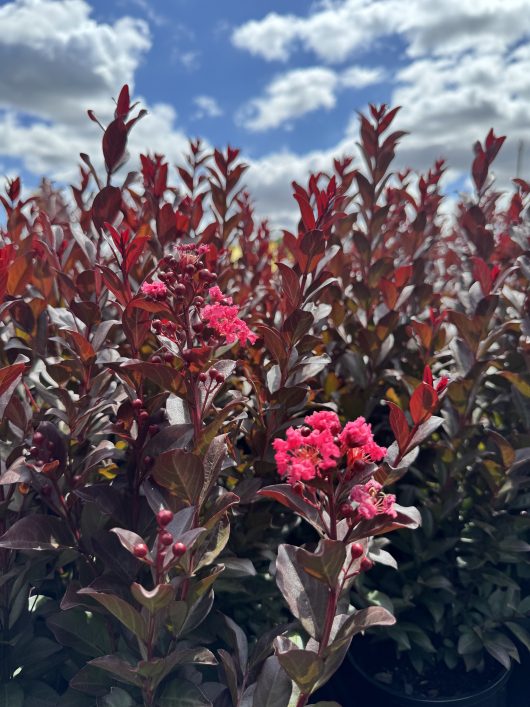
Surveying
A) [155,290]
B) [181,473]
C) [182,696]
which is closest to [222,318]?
[155,290]

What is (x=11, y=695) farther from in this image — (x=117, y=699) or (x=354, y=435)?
(x=354, y=435)

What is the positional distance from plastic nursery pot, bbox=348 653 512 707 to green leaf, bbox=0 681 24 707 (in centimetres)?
149

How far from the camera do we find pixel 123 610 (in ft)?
4.71

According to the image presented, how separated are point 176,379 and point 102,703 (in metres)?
0.88

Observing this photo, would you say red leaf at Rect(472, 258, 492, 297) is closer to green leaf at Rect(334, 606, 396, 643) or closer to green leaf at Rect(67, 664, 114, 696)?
green leaf at Rect(334, 606, 396, 643)

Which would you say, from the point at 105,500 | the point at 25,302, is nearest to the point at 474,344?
the point at 105,500


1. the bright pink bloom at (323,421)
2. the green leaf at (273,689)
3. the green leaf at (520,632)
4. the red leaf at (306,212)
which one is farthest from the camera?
the green leaf at (520,632)

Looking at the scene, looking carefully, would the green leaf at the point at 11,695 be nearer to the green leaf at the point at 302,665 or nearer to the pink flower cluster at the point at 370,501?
the green leaf at the point at 302,665

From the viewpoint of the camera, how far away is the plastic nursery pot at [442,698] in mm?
2566

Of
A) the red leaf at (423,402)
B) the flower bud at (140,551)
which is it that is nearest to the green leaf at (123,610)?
the flower bud at (140,551)

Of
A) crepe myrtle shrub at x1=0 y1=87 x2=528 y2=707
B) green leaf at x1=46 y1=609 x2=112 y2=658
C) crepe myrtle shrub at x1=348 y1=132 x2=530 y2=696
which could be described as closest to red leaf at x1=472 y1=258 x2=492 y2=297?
crepe myrtle shrub at x1=348 y1=132 x2=530 y2=696

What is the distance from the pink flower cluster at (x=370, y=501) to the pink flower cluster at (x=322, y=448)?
2.9 inches

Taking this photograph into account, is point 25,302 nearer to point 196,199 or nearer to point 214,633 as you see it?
point 196,199

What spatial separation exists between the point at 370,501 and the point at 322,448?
153 millimetres
